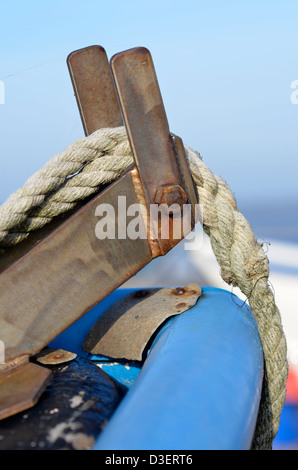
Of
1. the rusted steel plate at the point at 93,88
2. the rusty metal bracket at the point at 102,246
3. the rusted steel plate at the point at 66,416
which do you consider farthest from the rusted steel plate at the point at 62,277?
the rusted steel plate at the point at 93,88

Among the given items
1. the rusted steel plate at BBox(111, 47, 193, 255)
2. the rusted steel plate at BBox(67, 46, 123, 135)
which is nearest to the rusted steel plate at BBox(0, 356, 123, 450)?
the rusted steel plate at BBox(111, 47, 193, 255)

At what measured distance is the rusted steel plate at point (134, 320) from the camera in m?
1.17

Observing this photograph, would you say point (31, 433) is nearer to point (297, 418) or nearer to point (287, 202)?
point (297, 418)

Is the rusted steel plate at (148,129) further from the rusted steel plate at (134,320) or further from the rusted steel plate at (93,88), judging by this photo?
the rusted steel plate at (93,88)

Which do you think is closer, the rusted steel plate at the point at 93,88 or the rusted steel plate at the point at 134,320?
the rusted steel plate at the point at 134,320

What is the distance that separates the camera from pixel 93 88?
136cm

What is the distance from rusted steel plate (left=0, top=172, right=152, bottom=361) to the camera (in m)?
1.00

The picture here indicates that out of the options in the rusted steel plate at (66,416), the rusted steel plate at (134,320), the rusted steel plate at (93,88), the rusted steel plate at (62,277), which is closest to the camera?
the rusted steel plate at (66,416)

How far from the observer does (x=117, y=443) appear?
65 cm

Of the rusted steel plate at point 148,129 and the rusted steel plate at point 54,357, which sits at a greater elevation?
the rusted steel plate at point 148,129

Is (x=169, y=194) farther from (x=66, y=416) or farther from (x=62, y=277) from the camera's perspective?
(x=66, y=416)

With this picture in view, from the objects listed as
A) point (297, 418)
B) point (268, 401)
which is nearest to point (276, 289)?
point (297, 418)

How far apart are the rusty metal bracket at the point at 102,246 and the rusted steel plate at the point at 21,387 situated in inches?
1.5

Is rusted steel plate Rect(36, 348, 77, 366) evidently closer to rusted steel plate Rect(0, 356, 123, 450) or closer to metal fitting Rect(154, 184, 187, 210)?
rusted steel plate Rect(0, 356, 123, 450)
